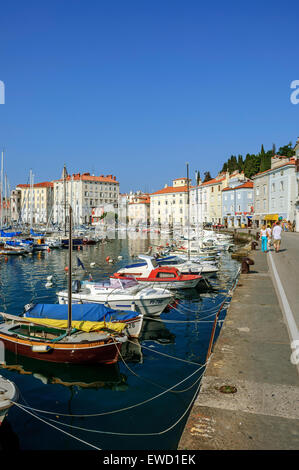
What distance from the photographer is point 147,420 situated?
8867 mm

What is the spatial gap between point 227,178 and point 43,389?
100 m

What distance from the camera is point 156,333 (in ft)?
52.5

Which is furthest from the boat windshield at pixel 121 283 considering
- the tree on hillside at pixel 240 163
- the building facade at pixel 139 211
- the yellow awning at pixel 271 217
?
the building facade at pixel 139 211

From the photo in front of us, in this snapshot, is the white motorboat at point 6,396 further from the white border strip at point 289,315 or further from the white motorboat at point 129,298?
the white motorboat at point 129,298

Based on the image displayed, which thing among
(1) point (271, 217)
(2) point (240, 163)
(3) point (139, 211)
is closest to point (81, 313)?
(1) point (271, 217)

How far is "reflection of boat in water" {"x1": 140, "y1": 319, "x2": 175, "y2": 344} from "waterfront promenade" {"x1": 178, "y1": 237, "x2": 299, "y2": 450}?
4881 mm

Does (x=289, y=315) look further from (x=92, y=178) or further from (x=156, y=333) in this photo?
(x=92, y=178)

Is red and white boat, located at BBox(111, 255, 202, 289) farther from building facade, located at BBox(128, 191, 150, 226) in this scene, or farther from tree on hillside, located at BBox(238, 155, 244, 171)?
building facade, located at BBox(128, 191, 150, 226)

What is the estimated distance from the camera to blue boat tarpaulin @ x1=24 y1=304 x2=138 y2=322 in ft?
45.4

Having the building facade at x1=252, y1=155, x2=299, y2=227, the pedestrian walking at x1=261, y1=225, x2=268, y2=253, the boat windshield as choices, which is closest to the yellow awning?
the building facade at x1=252, y1=155, x2=299, y2=227

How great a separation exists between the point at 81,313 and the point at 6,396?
632cm

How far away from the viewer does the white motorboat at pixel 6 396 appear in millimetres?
7398
